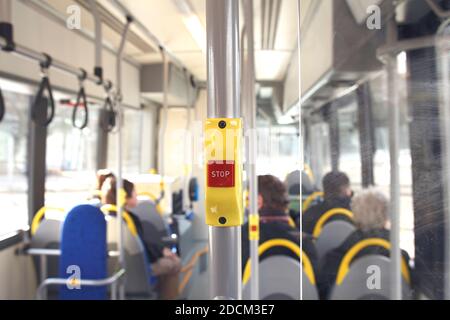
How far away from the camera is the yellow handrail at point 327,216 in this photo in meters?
1.82

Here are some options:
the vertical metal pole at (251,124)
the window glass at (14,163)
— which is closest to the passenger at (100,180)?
the window glass at (14,163)

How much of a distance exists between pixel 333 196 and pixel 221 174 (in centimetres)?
125

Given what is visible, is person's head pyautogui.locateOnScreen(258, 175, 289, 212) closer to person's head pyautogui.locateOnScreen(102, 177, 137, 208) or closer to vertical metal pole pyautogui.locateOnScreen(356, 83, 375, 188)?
vertical metal pole pyautogui.locateOnScreen(356, 83, 375, 188)

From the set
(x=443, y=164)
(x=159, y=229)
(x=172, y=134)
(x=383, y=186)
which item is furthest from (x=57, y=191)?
(x=443, y=164)

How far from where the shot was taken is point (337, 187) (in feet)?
5.33

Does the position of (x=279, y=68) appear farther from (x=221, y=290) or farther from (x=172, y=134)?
(x=172, y=134)

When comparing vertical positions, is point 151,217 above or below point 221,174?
below

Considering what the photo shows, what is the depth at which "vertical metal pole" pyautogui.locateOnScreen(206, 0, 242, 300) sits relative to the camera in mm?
584

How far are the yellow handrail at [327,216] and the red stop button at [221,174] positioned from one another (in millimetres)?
1336

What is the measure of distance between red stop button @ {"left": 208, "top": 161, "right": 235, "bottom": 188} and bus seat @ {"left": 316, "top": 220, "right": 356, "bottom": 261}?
138 centimetres

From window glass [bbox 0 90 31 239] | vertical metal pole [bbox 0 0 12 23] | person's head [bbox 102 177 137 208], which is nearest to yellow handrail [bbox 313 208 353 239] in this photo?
person's head [bbox 102 177 137 208]

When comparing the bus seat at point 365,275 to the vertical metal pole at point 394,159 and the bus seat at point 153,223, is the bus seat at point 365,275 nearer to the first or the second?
the vertical metal pole at point 394,159

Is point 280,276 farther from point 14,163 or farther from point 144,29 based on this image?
point 14,163

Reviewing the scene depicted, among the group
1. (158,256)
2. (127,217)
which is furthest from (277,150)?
(158,256)
